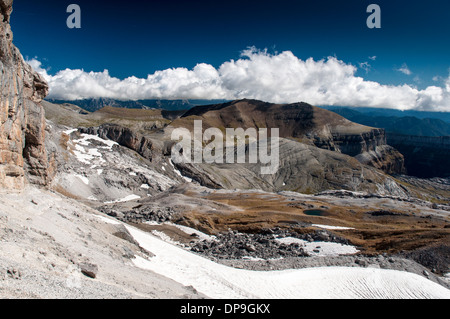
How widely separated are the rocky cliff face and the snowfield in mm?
13861

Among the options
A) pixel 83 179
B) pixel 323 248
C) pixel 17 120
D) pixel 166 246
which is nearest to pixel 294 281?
pixel 166 246

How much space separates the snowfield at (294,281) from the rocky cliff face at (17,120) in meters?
13.9

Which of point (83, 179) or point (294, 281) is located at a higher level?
point (83, 179)

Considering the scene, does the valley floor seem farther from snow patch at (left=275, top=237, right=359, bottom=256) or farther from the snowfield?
snow patch at (left=275, top=237, right=359, bottom=256)

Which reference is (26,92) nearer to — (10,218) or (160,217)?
(10,218)

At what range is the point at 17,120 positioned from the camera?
27.1 metres

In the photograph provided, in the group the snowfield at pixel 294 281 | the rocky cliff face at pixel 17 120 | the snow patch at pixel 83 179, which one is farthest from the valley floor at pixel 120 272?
the snow patch at pixel 83 179

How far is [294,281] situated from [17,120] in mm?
29436

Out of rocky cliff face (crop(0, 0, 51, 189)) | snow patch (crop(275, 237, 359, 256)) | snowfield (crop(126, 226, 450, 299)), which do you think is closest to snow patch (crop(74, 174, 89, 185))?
rocky cliff face (crop(0, 0, 51, 189))

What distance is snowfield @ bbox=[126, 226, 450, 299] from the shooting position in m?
22.8

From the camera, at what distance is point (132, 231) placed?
1319 inches

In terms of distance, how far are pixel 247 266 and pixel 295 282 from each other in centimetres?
529

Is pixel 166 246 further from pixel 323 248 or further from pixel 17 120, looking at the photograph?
pixel 323 248

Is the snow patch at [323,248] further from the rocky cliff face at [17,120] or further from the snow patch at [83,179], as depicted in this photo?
the snow patch at [83,179]
